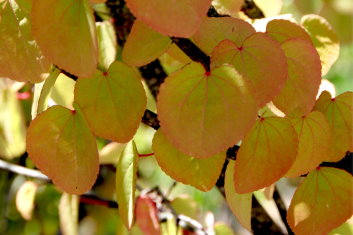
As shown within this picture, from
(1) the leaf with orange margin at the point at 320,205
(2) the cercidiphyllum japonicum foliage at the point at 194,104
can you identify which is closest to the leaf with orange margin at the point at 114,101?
(2) the cercidiphyllum japonicum foliage at the point at 194,104

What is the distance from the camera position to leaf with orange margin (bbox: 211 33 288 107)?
0.31m

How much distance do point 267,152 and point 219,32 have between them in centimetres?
7

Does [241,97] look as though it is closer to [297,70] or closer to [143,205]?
[297,70]

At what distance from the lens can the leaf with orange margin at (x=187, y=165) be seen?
0.36 metres

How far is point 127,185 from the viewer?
1.23ft

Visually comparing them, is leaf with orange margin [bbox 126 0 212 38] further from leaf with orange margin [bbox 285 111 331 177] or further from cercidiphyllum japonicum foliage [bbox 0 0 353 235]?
leaf with orange margin [bbox 285 111 331 177]

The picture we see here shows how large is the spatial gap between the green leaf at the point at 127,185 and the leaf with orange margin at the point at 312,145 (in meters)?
0.09

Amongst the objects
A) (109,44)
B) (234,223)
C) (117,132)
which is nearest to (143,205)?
(109,44)

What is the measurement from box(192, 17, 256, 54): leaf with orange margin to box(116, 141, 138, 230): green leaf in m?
0.08

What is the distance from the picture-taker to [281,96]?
0.35 metres

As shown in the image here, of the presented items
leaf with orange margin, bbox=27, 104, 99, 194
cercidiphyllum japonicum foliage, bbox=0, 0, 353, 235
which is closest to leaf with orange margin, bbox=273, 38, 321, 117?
cercidiphyllum japonicum foliage, bbox=0, 0, 353, 235

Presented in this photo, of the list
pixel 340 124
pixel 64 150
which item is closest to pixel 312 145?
pixel 340 124

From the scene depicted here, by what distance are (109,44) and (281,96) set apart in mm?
199

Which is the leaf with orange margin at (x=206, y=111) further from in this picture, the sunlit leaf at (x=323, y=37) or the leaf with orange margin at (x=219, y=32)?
the sunlit leaf at (x=323, y=37)
